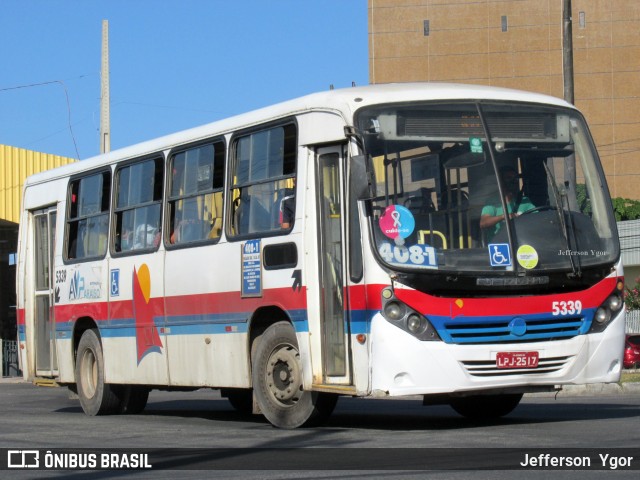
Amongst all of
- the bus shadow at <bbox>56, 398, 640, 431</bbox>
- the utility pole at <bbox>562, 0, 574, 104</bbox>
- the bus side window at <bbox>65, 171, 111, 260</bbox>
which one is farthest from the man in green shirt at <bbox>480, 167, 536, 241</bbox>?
the utility pole at <bbox>562, 0, 574, 104</bbox>

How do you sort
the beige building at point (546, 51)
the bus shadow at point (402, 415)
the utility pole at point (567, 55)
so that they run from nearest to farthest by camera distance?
the bus shadow at point (402, 415)
the utility pole at point (567, 55)
the beige building at point (546, 51)

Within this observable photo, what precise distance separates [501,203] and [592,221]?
38.7 inches

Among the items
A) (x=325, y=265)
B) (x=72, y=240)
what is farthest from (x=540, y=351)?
(x=72, y=240)

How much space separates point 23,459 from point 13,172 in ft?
99.8

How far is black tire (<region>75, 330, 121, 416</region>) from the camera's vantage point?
1711cm

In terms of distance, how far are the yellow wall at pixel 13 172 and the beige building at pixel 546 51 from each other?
48462 millimetres

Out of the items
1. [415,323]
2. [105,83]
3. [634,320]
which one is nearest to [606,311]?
[415,323]

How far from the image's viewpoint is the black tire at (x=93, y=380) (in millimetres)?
17109

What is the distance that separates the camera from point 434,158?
471 inches

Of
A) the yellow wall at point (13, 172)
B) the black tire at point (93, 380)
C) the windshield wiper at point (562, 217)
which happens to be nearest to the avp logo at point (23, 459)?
the windshield wiper at point (562, 217)

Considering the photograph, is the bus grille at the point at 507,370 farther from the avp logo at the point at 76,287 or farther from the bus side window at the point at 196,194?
the avp logo at the point at 76,287

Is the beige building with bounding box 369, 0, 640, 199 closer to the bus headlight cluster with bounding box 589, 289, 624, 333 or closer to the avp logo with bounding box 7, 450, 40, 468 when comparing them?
the bus headlight cluster with bounding box 589, 289, 624, 333

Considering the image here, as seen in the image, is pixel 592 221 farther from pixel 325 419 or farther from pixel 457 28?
Result: pixel 457 28

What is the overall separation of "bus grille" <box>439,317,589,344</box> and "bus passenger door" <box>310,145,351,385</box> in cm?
104
